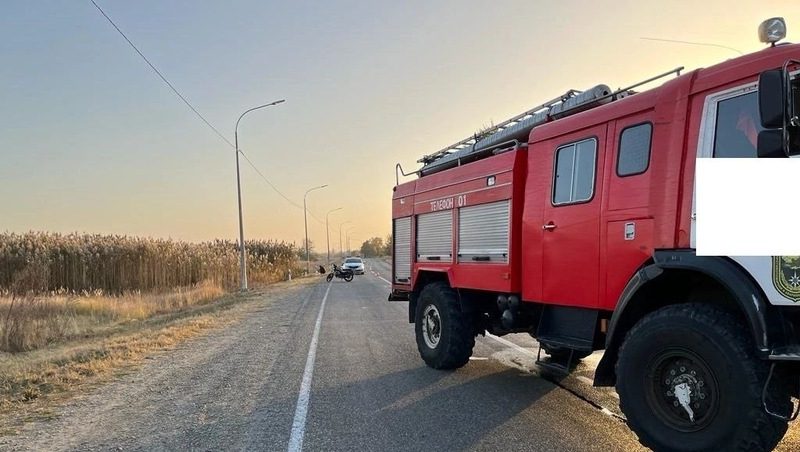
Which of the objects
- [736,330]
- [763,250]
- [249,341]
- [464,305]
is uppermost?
[763,250]

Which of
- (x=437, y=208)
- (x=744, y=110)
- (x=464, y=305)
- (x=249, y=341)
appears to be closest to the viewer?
(x=744, y=110)

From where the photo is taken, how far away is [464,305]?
25.7 feet

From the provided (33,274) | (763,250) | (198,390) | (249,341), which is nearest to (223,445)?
(198,390)

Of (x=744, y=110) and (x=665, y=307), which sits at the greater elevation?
(x=744, y=110)

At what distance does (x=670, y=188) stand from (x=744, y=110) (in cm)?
72

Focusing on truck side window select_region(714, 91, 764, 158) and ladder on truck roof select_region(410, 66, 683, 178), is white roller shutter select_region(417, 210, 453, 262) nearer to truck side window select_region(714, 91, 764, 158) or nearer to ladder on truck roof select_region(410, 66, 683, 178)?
ladder on truck roof select_region(410, 66, 683, 178)

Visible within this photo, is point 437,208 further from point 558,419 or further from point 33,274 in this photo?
point 33,274

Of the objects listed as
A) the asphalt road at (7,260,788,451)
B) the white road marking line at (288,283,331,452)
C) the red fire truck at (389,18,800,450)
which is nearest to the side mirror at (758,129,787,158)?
the red fire truck at (389,18,800,450)

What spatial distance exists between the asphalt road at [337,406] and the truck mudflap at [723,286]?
2.83 ft

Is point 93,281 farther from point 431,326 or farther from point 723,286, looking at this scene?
point 723,286

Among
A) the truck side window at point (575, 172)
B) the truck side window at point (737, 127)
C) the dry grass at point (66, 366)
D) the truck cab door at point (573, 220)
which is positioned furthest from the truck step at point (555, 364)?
the dry grass at point (66, 366)

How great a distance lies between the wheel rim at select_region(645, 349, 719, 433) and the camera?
12.6ft

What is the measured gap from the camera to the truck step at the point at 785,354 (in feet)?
11.3

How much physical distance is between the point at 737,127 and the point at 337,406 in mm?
4495
